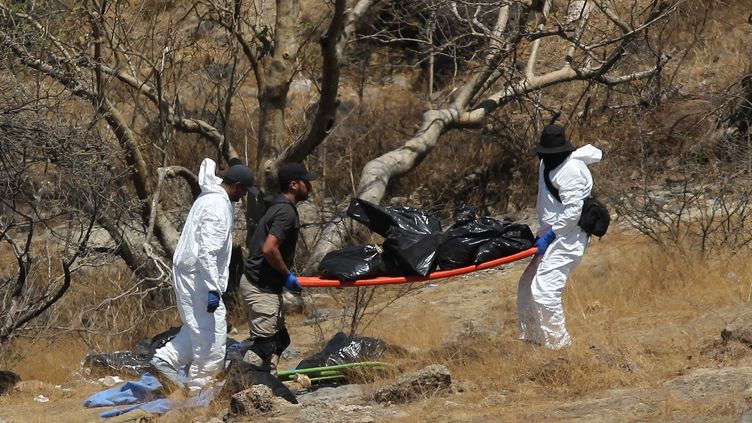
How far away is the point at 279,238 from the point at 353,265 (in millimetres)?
924

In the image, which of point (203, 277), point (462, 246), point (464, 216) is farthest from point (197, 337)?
point (464, 216)

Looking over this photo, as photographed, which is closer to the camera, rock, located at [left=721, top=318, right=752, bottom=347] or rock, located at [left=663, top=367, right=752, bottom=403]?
rock, located at [left=663, top=367, right=752, bottom=403]

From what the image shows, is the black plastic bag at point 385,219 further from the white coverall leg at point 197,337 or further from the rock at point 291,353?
the rock at point 291,353

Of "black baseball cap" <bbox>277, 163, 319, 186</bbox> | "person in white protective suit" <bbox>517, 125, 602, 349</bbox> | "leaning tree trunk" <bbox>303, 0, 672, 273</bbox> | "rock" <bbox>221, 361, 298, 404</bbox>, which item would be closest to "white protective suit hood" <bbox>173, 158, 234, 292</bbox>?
"black baseball cap" <bbox>277, 163, 319, 186</bbox>

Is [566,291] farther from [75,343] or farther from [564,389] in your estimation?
[75,343]

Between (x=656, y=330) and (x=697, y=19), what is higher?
(x=697, y=19)

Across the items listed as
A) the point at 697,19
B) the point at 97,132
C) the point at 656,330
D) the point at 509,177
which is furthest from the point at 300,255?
the point at 697,19

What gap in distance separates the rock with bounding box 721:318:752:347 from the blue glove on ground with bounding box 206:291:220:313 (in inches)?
141

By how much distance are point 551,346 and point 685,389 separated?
1.32 m

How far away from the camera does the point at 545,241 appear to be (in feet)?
29.1

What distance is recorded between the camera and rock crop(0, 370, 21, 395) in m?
10.1

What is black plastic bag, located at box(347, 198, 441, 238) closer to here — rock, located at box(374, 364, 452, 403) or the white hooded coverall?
the white hooded coverall

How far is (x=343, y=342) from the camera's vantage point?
9.70m

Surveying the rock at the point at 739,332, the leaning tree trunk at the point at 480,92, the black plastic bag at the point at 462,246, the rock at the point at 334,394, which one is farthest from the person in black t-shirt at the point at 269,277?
the leaning tree trunk at the point at 480,92
